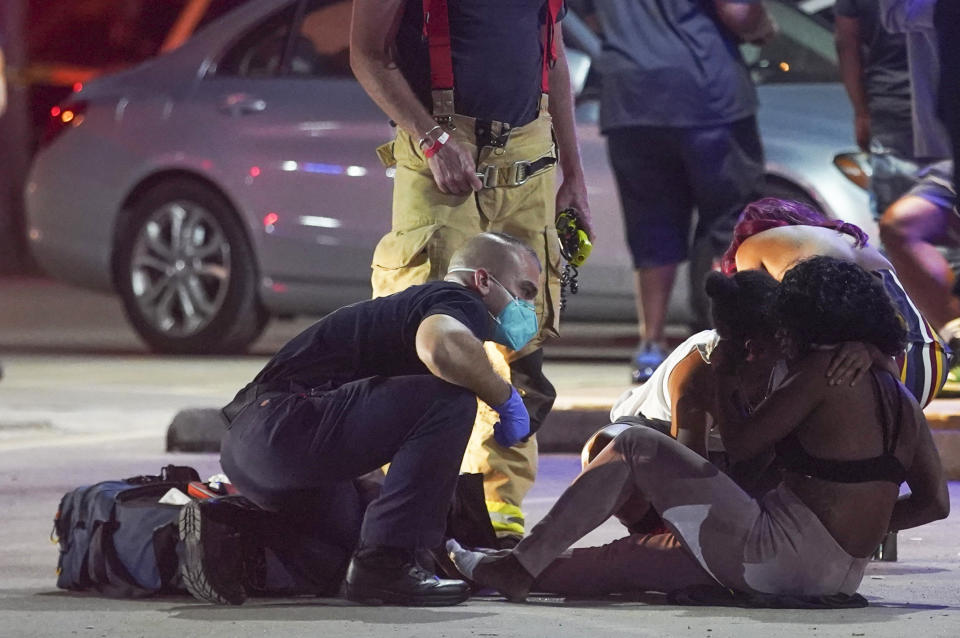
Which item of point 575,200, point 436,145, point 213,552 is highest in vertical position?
point 436,145

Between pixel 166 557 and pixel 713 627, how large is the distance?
124cm

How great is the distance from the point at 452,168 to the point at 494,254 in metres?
0.64

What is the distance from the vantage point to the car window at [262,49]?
10633 mm

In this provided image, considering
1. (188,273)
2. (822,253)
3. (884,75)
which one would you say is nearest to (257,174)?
(188,273)

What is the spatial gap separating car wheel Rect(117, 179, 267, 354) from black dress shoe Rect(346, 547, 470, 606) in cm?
594

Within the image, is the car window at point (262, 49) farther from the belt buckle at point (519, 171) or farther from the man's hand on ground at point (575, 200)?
the belt buckle at point (519, 171)

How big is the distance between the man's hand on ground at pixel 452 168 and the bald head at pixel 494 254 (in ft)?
1.75

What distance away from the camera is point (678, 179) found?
8766mm

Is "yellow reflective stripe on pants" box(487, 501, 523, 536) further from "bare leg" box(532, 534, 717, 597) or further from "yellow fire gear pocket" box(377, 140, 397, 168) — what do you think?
"yellow fire gear pocket" box(377, 140, 397, 168)

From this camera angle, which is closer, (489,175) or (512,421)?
(512,421)

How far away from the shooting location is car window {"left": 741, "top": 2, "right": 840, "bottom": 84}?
32.2ft

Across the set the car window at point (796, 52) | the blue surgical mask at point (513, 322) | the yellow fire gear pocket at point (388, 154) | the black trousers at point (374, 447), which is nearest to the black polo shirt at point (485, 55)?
the yellow fire gear pocket at point (388, 154)

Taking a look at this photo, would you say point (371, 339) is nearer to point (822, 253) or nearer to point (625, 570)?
point (625, 570)

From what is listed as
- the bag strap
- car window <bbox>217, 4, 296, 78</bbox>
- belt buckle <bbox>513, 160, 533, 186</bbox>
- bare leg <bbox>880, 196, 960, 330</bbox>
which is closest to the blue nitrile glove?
belt buckle <bbox>513, 160, 533, 186</bbox>
